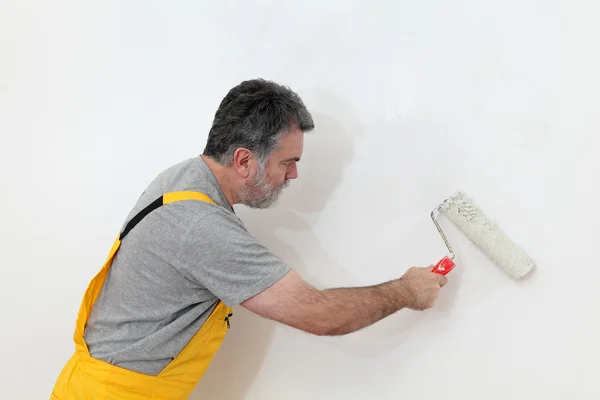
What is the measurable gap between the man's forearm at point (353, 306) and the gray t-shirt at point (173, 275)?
0.34ft

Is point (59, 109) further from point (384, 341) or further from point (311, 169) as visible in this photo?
point (384, 341)

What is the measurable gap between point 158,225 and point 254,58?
0.59 metres

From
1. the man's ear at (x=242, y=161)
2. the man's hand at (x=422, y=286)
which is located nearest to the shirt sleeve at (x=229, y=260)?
the man's ear at (x=242, y=161)

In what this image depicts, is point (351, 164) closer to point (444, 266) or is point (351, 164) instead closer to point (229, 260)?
point (444, 266)

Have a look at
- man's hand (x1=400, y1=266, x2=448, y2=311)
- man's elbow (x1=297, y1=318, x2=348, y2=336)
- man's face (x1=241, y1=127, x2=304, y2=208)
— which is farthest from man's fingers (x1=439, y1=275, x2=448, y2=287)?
man's face (x1=241, y1=127, x2=304, y2=208)

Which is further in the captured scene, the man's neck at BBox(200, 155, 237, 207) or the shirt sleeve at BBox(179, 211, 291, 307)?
the man's neck at BBox(200, 155, 237, 207)

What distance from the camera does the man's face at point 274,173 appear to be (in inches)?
41.4

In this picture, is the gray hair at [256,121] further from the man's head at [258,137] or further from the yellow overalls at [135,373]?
the yellow overalls at [135,373]

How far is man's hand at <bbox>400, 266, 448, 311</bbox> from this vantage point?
100 cm

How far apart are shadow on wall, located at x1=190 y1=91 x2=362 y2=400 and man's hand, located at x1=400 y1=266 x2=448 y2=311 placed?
23cm

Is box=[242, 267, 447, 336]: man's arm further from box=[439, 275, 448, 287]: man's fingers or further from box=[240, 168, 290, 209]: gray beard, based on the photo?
box=[240, 168, 290, 209]: gray beard

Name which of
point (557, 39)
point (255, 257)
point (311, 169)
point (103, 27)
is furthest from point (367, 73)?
point (103, 27)

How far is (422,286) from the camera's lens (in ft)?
3.30

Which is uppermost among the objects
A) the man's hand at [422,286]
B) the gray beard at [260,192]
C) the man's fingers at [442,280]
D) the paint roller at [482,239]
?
the paint roller at [482,239]
